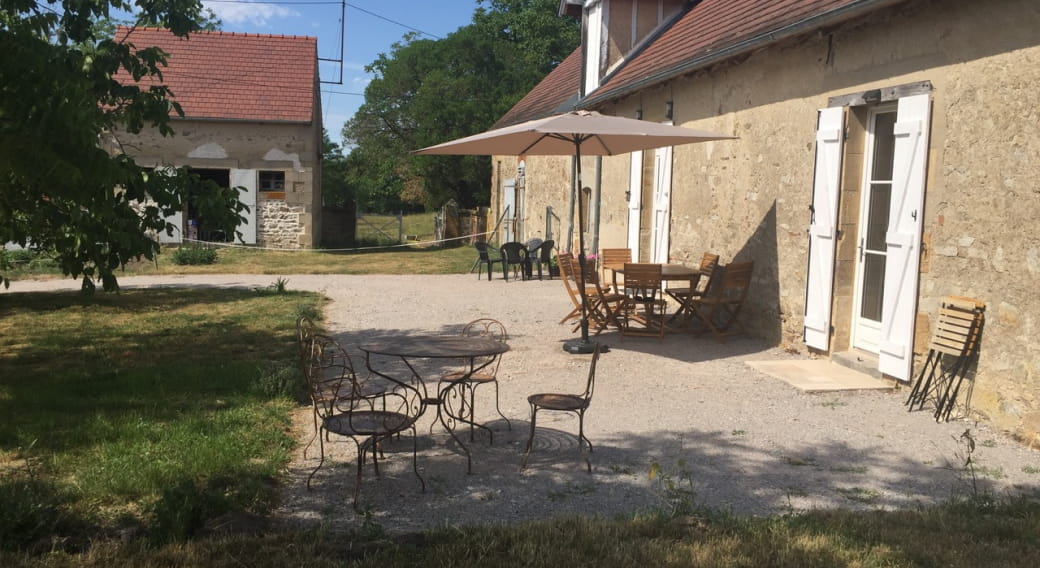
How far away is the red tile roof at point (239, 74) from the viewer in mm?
20828

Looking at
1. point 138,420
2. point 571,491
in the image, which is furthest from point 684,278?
point 138,420

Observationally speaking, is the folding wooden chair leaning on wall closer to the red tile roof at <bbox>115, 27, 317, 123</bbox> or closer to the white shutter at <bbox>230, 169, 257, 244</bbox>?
the red tile roof at <bbox>115, 27, 317, 123</bbox>

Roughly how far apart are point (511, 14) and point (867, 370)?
38.0 metres

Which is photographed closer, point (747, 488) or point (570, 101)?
point (747, 488)

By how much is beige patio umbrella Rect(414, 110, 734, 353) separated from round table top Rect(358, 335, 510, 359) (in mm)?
2412

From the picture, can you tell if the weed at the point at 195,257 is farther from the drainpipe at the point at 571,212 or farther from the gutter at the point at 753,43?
the gutter at the point at 753,43

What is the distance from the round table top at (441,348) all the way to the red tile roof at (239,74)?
1693cm

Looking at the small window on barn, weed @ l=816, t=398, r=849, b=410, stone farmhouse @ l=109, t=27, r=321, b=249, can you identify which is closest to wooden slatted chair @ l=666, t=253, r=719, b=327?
weed @ l=816, t=398, r=849, b=410

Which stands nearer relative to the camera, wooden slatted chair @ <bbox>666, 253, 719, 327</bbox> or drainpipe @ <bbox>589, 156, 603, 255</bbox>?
wooden slatted chair @ <bbox>666, 253, 719, 327</bbox>

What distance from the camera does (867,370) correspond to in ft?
22.4

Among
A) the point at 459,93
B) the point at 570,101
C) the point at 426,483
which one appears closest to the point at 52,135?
the point at 426,483

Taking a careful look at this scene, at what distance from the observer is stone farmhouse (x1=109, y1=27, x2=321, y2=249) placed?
67.9 feet

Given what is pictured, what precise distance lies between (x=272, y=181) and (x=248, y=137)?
1.22 metres

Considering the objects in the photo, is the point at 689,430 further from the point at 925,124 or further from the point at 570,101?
the point at 570,101
